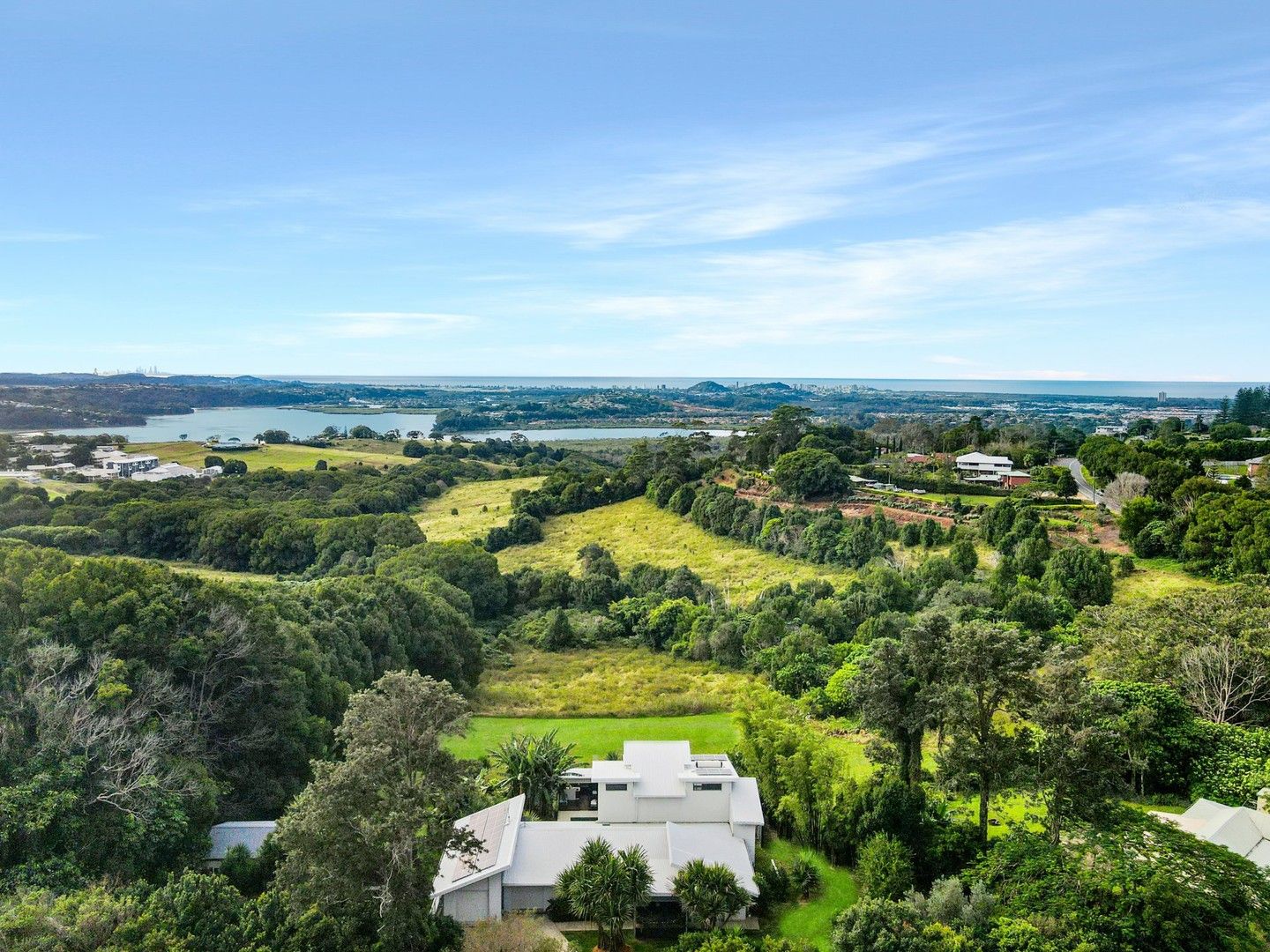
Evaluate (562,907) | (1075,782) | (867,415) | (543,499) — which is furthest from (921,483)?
(867,415)

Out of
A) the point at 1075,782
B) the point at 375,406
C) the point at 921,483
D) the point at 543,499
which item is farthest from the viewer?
the point at 375,406

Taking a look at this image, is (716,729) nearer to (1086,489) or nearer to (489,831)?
(489,831)

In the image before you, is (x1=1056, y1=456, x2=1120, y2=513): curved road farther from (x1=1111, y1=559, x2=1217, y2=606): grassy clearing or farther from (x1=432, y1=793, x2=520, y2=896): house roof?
(x1=432, y1=793, x2=520, y2=896): house roof

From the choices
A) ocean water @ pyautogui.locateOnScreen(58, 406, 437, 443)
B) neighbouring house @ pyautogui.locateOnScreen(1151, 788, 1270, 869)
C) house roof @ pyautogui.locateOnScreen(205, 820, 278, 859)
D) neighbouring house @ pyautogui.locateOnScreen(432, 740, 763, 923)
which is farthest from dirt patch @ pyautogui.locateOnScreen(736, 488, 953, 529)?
ocean water @ pyautogui.locateOnScreen(58, 406, 437, 443)

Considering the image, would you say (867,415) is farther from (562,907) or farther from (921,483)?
(562,907)

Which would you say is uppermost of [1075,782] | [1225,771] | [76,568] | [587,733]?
[76,568]
